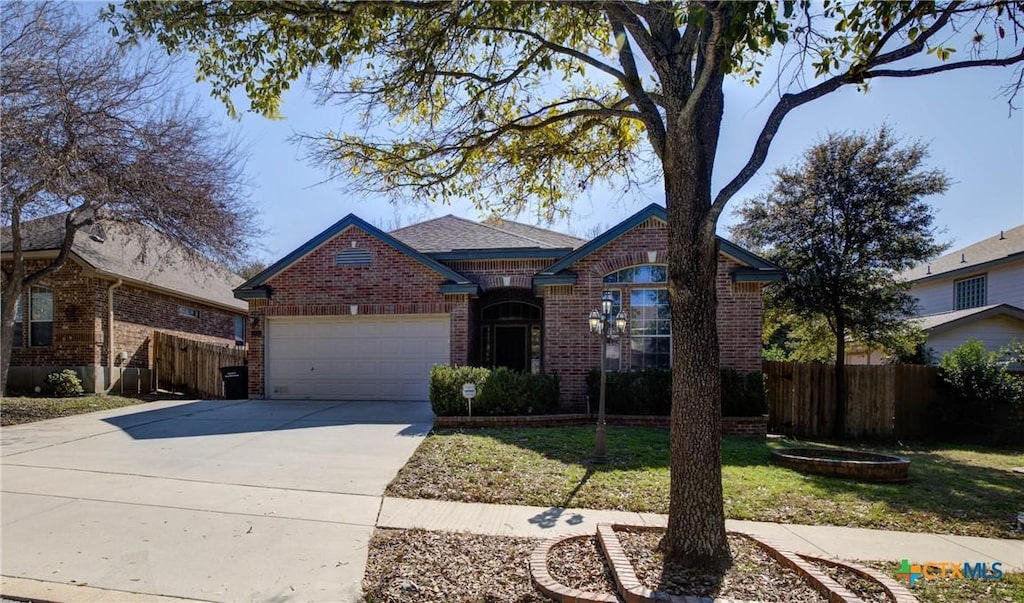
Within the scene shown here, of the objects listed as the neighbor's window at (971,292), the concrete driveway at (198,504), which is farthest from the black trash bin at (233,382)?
the neighbor's window at (971,292)

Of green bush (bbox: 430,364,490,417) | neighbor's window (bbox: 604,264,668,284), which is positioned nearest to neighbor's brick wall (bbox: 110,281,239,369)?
green bush (bbox: 430,364,490,417)

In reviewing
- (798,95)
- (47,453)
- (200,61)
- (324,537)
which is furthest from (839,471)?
(47,453)

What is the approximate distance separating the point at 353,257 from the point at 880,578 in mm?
12751

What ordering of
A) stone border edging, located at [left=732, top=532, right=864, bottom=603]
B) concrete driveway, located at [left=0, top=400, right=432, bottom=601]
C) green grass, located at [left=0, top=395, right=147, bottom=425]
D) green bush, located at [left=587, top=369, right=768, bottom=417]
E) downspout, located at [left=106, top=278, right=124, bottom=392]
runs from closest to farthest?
1. stone border edging, located at [left=732, top=532, right=864, bottom=603]
2. concrete driveway, located at [left=0, top=400, right=432, bottom=601]
3. green grass, located at [left=0, top=395, right=147, bottom=425]
4. green bush, located at [left=587, top=369, right=768, bottom=417]
5. downspout, located at [left=106, top=278, right=124, bottom=392]

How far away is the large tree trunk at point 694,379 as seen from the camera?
168 inches

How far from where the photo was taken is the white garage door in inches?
558

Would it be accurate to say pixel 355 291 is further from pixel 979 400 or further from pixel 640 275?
pixel 979 400

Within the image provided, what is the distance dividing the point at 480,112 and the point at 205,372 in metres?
14.3

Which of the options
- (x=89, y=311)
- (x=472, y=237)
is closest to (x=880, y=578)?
(x=472, y=237)

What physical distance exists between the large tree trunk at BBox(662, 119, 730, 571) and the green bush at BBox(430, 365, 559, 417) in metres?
6.60

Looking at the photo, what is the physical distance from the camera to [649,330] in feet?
42.8

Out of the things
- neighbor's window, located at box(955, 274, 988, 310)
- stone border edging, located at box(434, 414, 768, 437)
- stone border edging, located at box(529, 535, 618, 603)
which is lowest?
stone border edging, located at box(434, 414, 768, 437)

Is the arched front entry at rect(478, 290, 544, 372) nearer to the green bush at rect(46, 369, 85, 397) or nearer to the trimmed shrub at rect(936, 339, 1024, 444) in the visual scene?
the trimmed shrub at rect(936, 339, 1024, 444)

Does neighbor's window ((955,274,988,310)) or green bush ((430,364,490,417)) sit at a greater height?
neighbor's window ((955,274,988,310))
